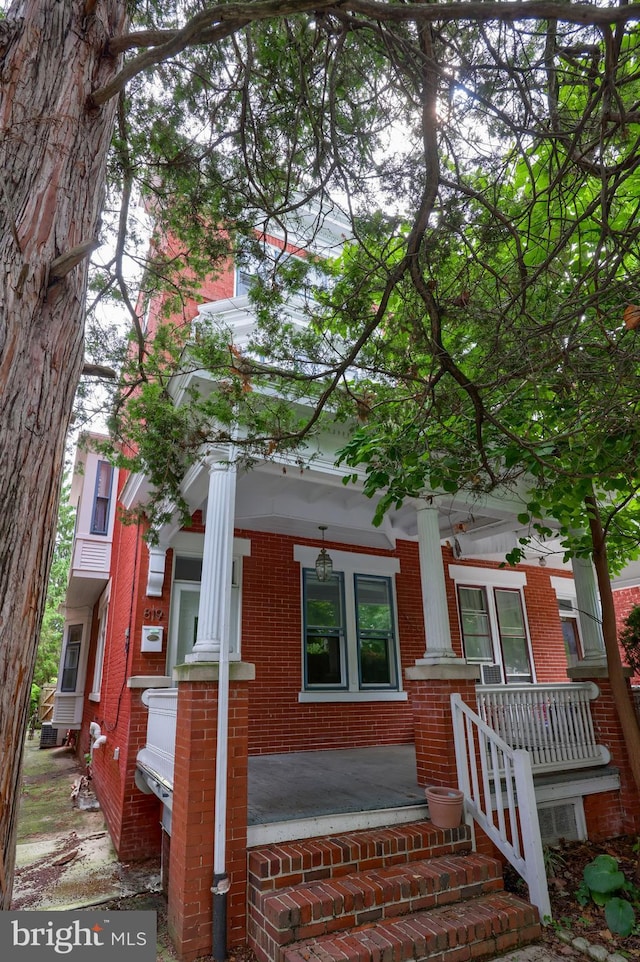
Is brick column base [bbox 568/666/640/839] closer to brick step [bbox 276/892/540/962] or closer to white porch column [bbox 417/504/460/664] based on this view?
white porch column [bbox 417/504/460/664]

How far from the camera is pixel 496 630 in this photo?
10.0 m

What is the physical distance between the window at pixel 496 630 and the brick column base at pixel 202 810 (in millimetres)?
6350

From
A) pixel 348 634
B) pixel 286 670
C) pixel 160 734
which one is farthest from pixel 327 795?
pixel 348 634

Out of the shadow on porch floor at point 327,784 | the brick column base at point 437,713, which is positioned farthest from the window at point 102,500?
the brick column base at point 437,713

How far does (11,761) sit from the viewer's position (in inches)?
55.6

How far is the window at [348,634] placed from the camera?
316 inches

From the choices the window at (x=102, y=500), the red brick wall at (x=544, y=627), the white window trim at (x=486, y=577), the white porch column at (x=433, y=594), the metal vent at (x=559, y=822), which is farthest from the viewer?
the window at (x=102, y=500)

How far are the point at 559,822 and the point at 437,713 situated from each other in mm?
2145

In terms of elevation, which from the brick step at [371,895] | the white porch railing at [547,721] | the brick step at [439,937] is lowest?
the brick step at [439,937]

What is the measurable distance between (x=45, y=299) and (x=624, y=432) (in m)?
3.93

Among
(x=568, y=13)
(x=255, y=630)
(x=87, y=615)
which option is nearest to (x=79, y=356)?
(x=568, y=13)

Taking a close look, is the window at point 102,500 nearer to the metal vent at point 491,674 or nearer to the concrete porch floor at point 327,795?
the concrete porch floor at point 327,795

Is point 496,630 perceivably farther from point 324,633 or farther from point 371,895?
point 371,895

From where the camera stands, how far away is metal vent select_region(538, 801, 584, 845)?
5.66m
